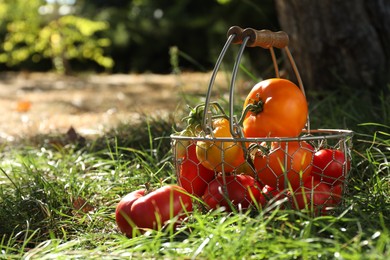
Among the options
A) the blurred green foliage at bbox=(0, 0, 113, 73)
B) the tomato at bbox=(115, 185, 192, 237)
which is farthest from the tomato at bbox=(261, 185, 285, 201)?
the blurred green foliage at bbox=(0, 0, 113, 73)

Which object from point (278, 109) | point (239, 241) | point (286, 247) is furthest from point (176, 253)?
point (278, 109)

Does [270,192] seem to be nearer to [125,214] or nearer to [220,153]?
[220,153]

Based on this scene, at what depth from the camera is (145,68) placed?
12.0m

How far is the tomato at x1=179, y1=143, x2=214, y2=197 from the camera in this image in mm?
2131

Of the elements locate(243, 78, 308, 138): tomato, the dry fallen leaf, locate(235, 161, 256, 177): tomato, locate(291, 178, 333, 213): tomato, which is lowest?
the dry fallen leaf

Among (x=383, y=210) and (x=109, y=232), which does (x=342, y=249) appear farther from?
(x=109, y=232)

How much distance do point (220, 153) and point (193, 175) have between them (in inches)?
6.7

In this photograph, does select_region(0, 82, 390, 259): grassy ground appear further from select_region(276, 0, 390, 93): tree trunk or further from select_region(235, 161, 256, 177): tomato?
select_region(276, 0, 390, 93): tree trunk

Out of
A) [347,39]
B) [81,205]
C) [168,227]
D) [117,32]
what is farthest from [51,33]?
[168,227]

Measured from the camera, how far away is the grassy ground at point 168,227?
1.55 metres

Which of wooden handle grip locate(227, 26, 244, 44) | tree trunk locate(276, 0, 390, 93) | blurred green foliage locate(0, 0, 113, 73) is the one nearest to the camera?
wooden handle grip locate(227, 26, 244, 44)

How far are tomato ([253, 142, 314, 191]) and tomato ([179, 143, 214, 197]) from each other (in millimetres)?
196

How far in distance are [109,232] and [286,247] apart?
2.45ft

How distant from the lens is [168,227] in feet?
5.56
